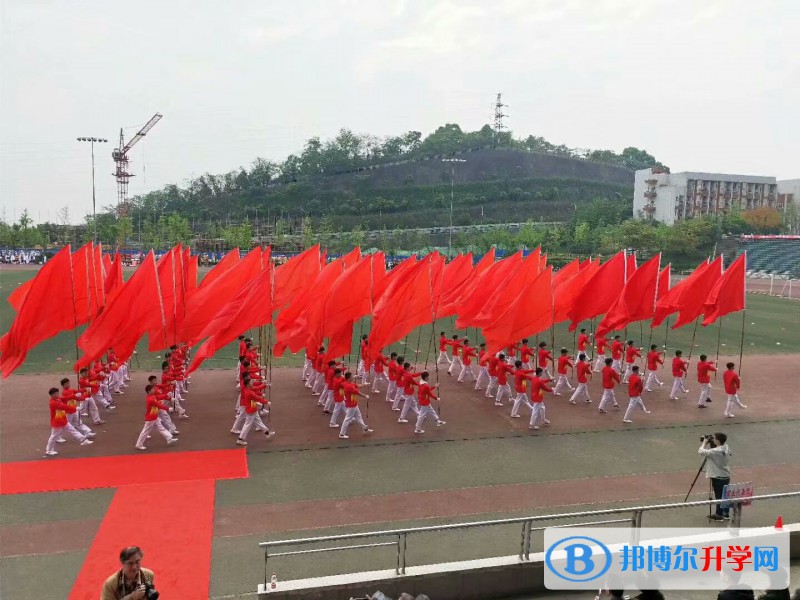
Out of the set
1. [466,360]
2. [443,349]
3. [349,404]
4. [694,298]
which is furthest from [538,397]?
[694,298]

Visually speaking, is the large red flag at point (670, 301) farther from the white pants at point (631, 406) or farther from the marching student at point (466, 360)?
the marching student at point (466, 360)

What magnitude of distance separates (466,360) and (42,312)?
34.0 feet

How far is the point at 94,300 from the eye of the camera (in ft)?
45.6

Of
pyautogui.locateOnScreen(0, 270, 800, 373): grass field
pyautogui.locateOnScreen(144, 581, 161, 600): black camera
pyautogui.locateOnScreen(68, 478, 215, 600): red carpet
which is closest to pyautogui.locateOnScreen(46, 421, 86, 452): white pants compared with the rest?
pyautogui.locateOnScreen(68, 478, 215, 600): red carpet

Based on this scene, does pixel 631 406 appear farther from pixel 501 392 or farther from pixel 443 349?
pixel 443 349

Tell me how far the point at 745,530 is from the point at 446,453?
524 cm

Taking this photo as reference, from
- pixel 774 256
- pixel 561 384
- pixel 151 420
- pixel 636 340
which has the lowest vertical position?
pixel 636 340

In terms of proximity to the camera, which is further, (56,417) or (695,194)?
(695,194)

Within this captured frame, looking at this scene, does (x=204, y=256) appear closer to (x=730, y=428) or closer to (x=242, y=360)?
(x=242, y=360)

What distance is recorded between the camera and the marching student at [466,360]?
53.6ft

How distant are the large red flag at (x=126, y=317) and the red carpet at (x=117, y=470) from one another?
6.71ft

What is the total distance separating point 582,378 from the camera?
14523 mm

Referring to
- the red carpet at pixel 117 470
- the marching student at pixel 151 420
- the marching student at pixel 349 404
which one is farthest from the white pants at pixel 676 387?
the marching student at pixel 151 420

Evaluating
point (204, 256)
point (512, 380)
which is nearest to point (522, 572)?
point (512, 380)
